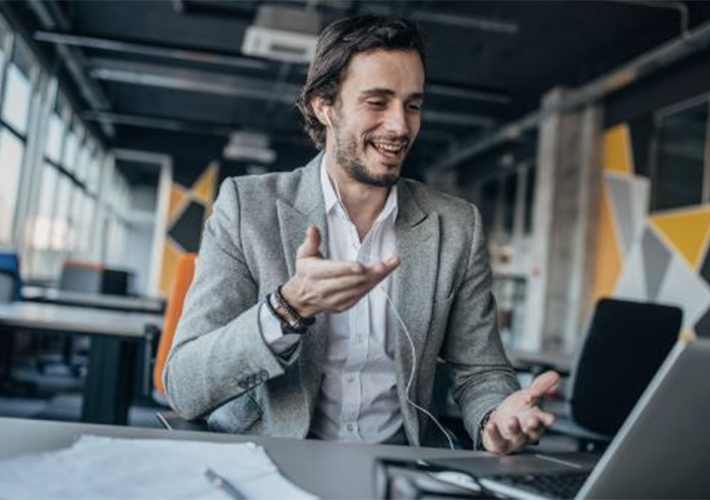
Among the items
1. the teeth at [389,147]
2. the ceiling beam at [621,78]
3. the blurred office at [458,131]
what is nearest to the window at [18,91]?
the blurred office at [458,131]

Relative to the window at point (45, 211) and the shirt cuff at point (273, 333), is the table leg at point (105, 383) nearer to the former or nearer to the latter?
the shirt cuff at point (273, 333)

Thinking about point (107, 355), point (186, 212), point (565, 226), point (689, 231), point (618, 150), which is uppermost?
point (618, 150)

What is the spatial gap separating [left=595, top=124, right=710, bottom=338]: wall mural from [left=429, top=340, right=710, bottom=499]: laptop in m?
6.11

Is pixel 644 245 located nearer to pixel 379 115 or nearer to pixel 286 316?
pixel 379 115

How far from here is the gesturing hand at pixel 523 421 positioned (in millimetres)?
1219

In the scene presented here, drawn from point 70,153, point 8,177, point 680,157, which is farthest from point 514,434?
point 70,153

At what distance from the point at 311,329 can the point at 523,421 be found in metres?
0.46

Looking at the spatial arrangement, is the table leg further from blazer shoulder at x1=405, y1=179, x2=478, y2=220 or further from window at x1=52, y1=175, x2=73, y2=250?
window at x1=52, y1=175, x2=73, y2=250

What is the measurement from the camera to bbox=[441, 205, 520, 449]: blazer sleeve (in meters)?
1.61

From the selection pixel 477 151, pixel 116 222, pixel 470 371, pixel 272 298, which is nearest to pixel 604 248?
pixel 477 151

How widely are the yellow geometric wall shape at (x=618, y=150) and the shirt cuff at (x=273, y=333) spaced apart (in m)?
7.86

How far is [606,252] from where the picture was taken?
8.79 m

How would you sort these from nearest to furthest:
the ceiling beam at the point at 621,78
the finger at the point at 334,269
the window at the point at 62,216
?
the finger at the point at 334,269 → the ceiling beam at the point at 621,78 → the window at the point at 62,216

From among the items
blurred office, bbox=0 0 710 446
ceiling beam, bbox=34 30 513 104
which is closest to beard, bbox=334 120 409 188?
blurred office, bbox=0 0 710 446
